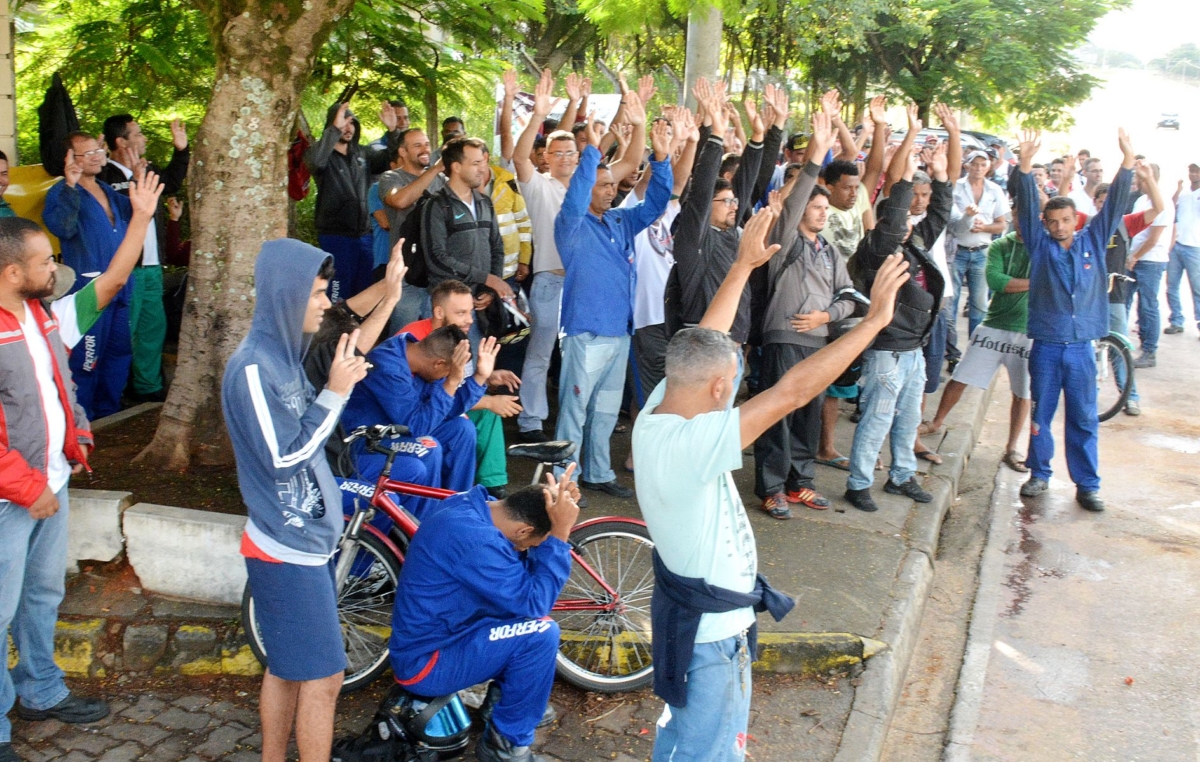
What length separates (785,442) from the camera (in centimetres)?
632

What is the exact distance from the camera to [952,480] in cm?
745

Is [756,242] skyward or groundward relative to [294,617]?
skyward

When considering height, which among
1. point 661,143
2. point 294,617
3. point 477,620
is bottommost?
point 477,620

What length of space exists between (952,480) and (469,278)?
3719 mm

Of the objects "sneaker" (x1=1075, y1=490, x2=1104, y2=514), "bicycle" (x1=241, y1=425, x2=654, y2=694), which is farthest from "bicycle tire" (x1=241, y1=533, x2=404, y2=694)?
"sneaker" (x1=1075, y1=490, x2=1104, y2=514)

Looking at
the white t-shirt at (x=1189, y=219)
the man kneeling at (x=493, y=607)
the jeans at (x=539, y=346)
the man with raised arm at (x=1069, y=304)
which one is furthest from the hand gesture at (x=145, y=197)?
the white t-shirt at (x=1189, y=219)

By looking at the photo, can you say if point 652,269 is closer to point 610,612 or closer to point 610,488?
→ point 610,488

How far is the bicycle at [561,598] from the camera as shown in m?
4.33

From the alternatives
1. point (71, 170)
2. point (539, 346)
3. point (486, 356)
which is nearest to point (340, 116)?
point (71, 170)

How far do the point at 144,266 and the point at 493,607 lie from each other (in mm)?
4634

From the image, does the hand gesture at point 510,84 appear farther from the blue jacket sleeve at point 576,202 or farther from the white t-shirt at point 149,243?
the white t-shirt at point 149,243

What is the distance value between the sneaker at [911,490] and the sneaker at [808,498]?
551 millimetres

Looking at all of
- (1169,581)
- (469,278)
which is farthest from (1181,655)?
(469,278)

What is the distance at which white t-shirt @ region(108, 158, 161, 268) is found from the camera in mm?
7105
